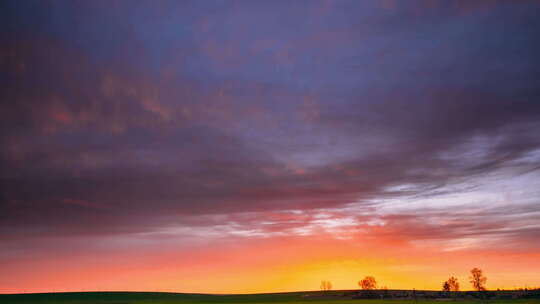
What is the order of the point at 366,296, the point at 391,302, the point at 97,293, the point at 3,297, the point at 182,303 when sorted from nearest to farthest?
the point at 391,302
the point at 182,303
the point at 366,296
the point at 3,297
the point at 97,293

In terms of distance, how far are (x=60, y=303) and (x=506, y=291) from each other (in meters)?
166

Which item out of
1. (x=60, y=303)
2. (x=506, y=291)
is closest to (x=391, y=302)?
(x=506, y=291)

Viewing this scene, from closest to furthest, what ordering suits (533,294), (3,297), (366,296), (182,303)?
1. (533,294)
2. (182,303)
3. (366,296)
4. (3,297)

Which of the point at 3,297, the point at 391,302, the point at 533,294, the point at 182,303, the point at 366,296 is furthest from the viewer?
the point at 3,297

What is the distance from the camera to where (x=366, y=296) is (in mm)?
165875

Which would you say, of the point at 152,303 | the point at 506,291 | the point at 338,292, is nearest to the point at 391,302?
the point at 506,291

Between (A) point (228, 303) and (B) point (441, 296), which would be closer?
(B) point (441, 296)

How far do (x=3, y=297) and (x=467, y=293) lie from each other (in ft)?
615

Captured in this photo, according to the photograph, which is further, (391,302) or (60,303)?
(60,303)

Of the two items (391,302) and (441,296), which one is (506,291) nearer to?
(441,296)

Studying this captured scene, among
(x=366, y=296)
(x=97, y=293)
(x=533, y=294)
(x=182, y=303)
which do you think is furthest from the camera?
(x=97, y=293)

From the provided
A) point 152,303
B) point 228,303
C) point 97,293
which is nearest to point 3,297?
point 97,293

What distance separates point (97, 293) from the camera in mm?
193875

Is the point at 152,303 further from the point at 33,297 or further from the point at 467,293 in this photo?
the point at 467,293
